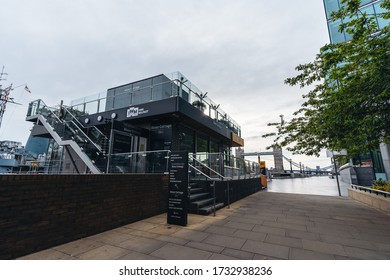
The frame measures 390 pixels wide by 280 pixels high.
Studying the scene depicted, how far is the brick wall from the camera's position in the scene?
278cm

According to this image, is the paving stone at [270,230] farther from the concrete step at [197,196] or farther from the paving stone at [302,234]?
the concrete step at [197,196]

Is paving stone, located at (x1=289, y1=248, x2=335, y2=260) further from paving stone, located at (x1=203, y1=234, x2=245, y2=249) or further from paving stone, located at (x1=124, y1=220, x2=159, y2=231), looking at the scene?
paving stone, located at (x1=124, y1=220, x2=159, y2=231)

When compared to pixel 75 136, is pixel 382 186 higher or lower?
lower

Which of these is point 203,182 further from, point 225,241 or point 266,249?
point 266,249

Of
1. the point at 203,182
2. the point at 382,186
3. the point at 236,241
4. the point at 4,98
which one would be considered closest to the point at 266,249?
the point at 236,241

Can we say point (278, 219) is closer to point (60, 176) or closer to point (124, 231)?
point (124, 231)

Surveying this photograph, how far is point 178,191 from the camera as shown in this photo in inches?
196

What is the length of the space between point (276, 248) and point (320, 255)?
2.32ft

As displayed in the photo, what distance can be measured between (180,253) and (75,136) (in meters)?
10.5

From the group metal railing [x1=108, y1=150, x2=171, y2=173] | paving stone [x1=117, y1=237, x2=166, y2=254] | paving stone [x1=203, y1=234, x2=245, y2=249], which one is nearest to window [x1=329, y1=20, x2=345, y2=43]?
metal railing [x1=108, y1=150, x2=171, y2=173]

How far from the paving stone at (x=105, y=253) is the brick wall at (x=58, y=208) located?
2.69 ft

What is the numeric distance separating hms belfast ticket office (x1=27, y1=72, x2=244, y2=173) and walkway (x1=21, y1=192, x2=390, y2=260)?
3.93 meters

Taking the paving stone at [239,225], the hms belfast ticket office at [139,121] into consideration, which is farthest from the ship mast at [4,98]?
the paving stone at [239,225]
